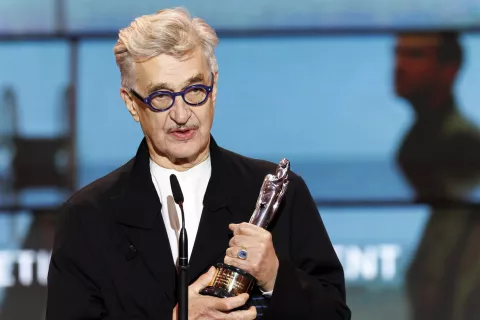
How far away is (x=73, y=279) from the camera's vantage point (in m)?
2.07

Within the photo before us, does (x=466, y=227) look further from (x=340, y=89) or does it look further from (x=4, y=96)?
(x=4, y=96)

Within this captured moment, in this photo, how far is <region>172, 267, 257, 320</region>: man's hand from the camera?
6.44 ft

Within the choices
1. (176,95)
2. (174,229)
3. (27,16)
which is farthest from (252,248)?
(27,16)

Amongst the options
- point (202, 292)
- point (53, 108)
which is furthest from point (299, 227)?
point (53, 108)

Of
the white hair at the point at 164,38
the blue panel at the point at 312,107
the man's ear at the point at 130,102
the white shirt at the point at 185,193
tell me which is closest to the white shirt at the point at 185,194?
the white shirt at the point at 185,193

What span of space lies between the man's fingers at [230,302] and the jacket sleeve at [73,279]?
25cm

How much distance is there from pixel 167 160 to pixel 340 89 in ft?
7.22

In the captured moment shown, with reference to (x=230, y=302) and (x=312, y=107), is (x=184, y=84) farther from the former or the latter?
(x=312, y=107)

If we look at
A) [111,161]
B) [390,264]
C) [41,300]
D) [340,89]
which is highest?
[340,89]

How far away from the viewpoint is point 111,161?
13.7 ft

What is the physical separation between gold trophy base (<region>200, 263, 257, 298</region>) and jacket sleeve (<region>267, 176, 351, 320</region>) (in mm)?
66

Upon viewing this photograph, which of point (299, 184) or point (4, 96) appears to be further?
point (4, 96)

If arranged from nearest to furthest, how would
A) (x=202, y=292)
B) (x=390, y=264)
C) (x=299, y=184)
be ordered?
(x=202, y=292) → (x=299, y=184) → (x=390, y=264)

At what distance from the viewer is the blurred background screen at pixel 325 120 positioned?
4.18 m
